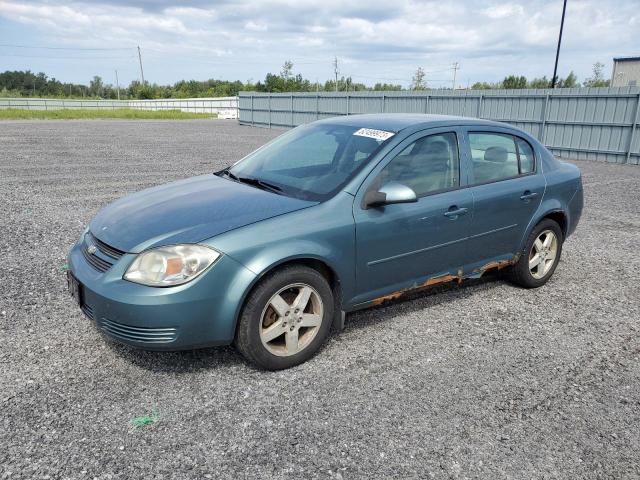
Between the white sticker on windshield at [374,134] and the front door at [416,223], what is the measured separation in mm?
147

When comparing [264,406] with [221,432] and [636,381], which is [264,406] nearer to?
[221,432]

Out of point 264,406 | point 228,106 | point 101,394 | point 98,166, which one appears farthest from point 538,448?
point 228,106

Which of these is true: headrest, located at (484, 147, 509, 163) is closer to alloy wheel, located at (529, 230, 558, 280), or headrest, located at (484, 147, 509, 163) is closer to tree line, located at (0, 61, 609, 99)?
alloy wheel, located at (529, 230, 558, 280)

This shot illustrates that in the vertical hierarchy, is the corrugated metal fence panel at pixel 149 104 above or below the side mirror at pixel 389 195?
below

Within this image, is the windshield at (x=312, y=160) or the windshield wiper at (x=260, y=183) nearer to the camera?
the windshield at (x=312, y=160)

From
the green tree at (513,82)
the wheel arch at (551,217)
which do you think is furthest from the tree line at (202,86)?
the wheel arch at (551,217)

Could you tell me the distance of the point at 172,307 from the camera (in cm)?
291

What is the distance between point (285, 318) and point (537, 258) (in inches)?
111

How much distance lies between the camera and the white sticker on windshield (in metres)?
3.88

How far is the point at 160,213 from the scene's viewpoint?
11.3 ft

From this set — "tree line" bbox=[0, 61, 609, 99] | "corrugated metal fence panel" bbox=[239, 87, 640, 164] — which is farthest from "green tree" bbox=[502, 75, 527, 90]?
"corrugated metal fence panel" bbox=[239, 87, 640, 164]

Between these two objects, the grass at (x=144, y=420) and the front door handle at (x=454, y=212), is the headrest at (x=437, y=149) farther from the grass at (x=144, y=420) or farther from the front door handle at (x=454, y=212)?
the grass at (x=144, y=420)

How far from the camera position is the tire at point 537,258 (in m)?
4.79

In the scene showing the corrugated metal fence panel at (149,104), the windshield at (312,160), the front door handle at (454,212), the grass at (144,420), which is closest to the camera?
the grass at (144,420)
